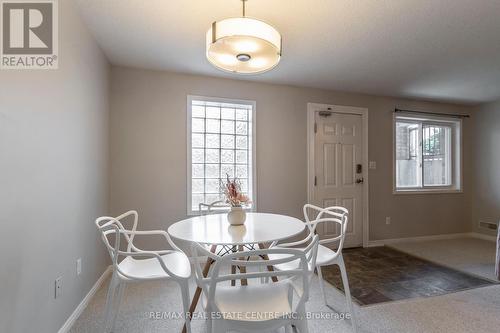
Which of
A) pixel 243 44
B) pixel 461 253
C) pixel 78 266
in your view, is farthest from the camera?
pixel 461 253

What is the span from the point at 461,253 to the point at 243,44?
4.03 meters

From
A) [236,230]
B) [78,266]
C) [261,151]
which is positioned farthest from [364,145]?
[78,266]

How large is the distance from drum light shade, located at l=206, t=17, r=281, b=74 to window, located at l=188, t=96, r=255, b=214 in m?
1.53

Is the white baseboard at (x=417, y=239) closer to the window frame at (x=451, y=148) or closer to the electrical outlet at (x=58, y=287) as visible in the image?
the window frame at (x=451, y=148)

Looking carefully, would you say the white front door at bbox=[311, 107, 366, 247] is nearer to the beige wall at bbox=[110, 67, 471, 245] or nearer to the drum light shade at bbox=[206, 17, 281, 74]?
the beige wall at bbox=[110, 67, 471, 245]

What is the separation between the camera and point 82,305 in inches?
80.4

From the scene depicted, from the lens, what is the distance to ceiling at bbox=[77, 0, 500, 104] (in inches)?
72.7

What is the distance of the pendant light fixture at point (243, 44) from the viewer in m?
1.35

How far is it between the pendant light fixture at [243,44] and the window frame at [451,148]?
3.20 meters

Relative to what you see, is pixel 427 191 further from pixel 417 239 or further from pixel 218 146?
pixel 218 146

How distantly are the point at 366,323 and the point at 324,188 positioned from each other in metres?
1.98

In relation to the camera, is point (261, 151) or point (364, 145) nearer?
point (261, 151)

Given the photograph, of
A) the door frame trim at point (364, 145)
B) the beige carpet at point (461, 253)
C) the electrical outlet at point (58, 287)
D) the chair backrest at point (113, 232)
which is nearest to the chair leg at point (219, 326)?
the chair backrest at point (113, 232)

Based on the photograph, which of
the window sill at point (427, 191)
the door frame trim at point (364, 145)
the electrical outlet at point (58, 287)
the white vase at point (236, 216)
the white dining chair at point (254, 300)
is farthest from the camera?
the window sill at point (427, 191)
